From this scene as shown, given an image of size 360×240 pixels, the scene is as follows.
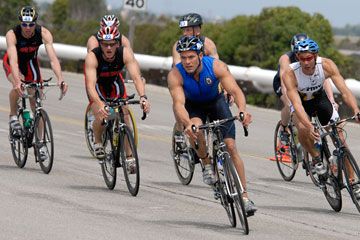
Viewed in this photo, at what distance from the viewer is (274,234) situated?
12258mm

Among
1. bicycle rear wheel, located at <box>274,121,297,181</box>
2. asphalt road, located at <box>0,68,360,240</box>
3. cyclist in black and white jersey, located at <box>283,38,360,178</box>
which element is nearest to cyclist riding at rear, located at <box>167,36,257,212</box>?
asphalt road, located at <box>0,68,360,240</box>

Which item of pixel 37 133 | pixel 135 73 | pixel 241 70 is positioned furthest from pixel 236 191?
pixel 241 70

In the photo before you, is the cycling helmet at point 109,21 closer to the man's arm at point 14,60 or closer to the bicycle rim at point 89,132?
the man's arm at point 14,60

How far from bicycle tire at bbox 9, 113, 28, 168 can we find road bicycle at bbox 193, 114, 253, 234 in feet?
14.1

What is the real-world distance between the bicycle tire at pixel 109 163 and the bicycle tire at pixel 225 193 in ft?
7.92

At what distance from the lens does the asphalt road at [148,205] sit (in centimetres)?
1202

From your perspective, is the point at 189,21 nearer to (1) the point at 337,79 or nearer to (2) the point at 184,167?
(2) the point at 184,167

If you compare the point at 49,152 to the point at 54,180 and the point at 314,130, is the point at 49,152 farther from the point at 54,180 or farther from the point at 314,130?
the point at 314,130

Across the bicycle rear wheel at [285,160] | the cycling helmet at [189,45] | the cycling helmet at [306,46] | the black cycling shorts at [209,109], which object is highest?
the cycling helmet at [189,45]

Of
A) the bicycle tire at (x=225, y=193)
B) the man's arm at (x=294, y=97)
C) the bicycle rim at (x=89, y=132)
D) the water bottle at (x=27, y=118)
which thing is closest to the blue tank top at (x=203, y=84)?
the bicycle tire at (x=225, y=193)

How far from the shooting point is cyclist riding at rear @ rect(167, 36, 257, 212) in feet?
41.7

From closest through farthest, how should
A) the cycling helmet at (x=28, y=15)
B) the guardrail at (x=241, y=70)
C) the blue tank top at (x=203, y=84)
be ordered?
the blue tank top at (x=203, y=84) → the cycling helmet at (x=28, y=15) → the guardrail at (x=241, y=70)

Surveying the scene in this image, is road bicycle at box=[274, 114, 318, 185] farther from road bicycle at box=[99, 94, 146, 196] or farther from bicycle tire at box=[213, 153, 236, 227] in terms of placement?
bicycle tire at box=[213, 153, 236, 227]

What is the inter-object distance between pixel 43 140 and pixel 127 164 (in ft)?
6.81
